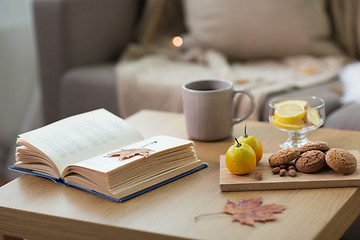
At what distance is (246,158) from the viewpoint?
90 cm

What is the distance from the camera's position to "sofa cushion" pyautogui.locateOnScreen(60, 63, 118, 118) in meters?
1.96

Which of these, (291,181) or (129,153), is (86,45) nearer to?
(129,153)

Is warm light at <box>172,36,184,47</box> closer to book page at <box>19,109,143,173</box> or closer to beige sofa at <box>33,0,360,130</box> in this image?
beige sofa at <box>33,0,360,130</box>

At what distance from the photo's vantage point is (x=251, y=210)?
0.81 metres

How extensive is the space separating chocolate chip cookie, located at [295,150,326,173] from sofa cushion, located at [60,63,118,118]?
1.13 metres

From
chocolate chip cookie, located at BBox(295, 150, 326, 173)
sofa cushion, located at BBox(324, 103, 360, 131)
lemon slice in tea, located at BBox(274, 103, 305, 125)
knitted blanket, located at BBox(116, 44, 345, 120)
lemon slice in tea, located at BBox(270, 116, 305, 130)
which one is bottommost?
sofa cushion, located at BBox(324, 103, 360, 131)

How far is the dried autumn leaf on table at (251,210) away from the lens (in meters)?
0.78

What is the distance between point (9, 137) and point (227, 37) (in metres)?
1.12

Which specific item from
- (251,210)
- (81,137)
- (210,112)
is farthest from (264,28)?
(251,210)

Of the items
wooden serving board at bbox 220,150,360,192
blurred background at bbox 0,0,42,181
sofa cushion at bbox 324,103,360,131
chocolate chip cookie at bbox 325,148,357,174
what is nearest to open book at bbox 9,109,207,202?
wooden serving board at bbox 220,150,360,192

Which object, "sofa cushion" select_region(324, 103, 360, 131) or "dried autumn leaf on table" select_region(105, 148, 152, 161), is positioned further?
"sofa cushion" select_region(324, 103, 360, 131)

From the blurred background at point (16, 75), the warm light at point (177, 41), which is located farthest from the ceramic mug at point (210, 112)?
the blurred background at point (16, 75)

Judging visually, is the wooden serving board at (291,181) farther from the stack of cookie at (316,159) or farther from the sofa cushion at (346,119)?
the sofa cushion at (346,119)

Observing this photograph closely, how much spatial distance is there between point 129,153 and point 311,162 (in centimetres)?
31
